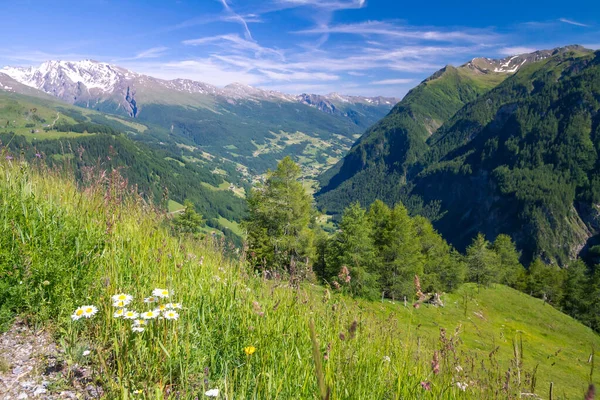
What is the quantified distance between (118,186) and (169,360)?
12.8 ft

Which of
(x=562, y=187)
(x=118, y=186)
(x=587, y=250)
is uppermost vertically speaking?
(x=118, y=186)

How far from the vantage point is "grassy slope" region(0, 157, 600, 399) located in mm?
2533

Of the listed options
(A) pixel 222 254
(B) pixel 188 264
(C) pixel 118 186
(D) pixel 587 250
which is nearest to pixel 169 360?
(B) pixel 188 264

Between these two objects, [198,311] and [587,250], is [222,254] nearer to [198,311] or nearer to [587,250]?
[198,311]

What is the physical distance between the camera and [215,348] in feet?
9.96

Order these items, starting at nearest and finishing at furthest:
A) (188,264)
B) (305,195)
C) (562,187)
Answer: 1. (188,264)
2. (305,195)
3. (562,187)

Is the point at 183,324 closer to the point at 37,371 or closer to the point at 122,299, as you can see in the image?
the point at 122,299

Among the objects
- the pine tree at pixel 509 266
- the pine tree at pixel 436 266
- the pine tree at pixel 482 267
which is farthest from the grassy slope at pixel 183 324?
the pine tree at pixel 509 266

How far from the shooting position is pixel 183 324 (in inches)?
115

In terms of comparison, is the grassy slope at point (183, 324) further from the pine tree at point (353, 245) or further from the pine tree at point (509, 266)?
the pine tree at point (509, 266)

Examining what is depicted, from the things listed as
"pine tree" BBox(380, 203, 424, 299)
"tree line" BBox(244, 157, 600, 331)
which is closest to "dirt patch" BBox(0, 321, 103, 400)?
"tree line" BBox(244, 157, 600, 331)

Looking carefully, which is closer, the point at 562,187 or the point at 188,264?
the point at 188,264

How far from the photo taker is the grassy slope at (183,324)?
→ 2533mm

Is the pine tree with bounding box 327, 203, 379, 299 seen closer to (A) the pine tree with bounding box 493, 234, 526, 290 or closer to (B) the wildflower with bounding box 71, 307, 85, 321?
(B) the wildflower with bounding box 71, 307, 85, 321
